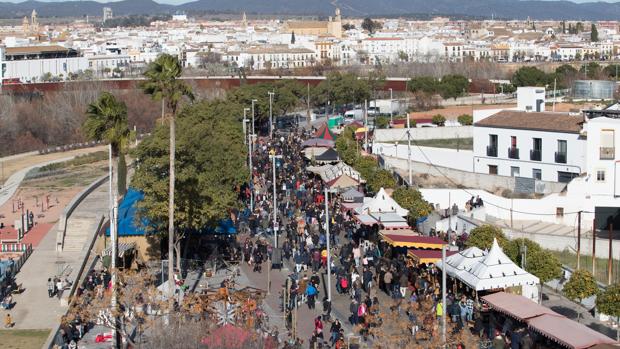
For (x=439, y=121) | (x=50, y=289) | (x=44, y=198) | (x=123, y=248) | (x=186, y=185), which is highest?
(x=186, y=185)

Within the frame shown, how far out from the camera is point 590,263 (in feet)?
89.8

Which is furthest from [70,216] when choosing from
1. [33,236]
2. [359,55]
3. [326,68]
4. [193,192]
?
[359,55]

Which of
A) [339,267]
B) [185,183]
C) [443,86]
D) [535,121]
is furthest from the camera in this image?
[443,86]

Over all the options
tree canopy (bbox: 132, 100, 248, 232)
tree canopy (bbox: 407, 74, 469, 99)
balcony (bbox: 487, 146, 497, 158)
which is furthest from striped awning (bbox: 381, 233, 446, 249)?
tree canopy (bbox: 407, 74, 469, 99)

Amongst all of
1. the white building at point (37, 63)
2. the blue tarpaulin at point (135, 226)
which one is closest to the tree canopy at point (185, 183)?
the blue tarpaulin at point (135, 226)

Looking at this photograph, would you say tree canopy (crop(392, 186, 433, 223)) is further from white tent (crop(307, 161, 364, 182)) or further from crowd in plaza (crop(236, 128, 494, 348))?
white tent (crop(307, 161, 364, 182))

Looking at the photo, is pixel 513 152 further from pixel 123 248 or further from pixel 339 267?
pixel 123 248

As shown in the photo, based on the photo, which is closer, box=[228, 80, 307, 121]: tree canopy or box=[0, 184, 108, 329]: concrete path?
box=[0, 184, 108, 329]: concrete path

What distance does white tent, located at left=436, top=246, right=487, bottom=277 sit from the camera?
22.8 meters

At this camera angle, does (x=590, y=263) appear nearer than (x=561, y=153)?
Yes

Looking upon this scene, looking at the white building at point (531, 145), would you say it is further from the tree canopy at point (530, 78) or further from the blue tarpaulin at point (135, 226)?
the tree canopy at point (530, 78)

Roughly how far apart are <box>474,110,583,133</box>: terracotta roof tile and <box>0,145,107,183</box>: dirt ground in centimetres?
2502

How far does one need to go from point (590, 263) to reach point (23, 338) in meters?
13.7

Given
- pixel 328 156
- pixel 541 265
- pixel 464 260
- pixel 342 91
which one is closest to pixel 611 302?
pixel 541 265
